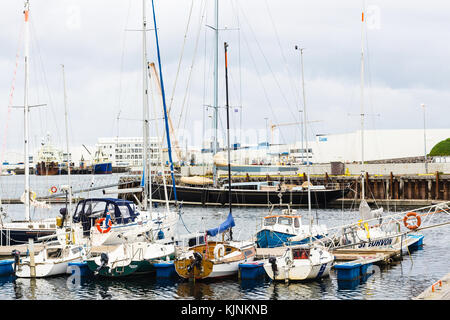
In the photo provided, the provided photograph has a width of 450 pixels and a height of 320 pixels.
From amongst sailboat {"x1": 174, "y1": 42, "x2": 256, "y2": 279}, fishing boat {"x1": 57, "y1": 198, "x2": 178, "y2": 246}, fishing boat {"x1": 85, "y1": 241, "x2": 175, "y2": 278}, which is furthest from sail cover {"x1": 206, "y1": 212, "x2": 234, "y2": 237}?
fishing boat {"x1": 57, "y1": 198, "x2": 178, "y2": 246}

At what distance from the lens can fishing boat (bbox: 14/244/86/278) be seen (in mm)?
28734

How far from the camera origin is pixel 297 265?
2672 cm

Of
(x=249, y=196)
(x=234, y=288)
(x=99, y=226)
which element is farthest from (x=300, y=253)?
(x=249, y=196)

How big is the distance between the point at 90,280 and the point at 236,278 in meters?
6.87

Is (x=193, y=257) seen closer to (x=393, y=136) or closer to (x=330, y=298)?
(x=330, y=298)

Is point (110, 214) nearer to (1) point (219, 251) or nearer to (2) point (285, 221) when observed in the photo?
(1) point (219, 251)

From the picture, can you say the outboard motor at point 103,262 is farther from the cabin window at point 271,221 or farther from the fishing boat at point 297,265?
the cabin window at point 271,221

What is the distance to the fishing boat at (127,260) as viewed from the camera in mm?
28219

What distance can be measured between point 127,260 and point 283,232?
373 inches

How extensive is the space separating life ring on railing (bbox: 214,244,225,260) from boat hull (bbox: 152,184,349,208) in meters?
40.8

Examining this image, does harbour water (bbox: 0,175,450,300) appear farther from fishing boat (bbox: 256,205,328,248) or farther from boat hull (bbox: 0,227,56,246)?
boat hull (bbox: 0,227,56,246)

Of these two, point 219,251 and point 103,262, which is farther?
point 219,251

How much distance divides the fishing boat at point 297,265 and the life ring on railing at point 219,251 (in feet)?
7.84
